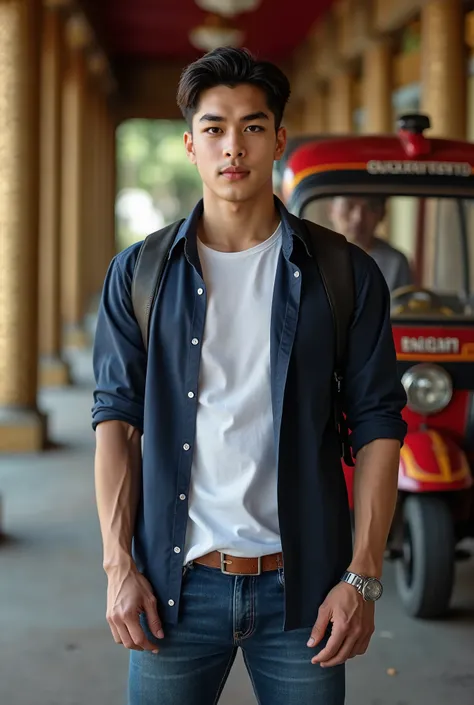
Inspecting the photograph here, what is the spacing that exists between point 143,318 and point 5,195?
7127 mm

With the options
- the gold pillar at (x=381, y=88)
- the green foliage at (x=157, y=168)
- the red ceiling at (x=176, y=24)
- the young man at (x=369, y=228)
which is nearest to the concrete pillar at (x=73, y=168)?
the red ceiling at (x=176, y=24)

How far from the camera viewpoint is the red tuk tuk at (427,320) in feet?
15.2

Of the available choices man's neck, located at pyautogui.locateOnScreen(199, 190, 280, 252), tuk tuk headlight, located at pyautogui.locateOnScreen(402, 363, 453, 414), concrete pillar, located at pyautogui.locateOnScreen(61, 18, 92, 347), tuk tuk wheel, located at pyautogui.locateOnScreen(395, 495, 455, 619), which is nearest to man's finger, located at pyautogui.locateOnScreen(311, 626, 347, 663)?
man's neck, located at pyautogui.locateOnScreen(199, 190, 280, 252)

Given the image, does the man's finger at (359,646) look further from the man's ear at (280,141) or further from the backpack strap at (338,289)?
the man's ear at (280,141)

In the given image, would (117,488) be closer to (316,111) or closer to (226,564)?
(226,564)

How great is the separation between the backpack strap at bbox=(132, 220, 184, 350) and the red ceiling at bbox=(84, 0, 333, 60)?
13423 millimetres

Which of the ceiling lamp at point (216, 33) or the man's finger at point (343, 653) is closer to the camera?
the man's finger at point (343, 653)

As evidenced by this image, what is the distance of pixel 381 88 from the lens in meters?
13.2

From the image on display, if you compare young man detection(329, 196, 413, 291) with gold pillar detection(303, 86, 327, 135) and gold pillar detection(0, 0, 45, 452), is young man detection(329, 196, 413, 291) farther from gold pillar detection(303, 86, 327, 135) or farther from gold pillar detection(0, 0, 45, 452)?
gold pillar detection(303, 86, 327, 135)

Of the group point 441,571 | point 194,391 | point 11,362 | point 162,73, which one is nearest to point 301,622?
point 194,391

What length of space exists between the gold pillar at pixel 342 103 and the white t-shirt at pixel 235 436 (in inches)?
559

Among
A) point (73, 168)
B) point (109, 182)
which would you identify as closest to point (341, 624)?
point (73, 168)

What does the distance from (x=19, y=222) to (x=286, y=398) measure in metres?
7.24

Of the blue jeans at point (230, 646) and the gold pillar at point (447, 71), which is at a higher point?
the gold pillar at point (447, 71)
